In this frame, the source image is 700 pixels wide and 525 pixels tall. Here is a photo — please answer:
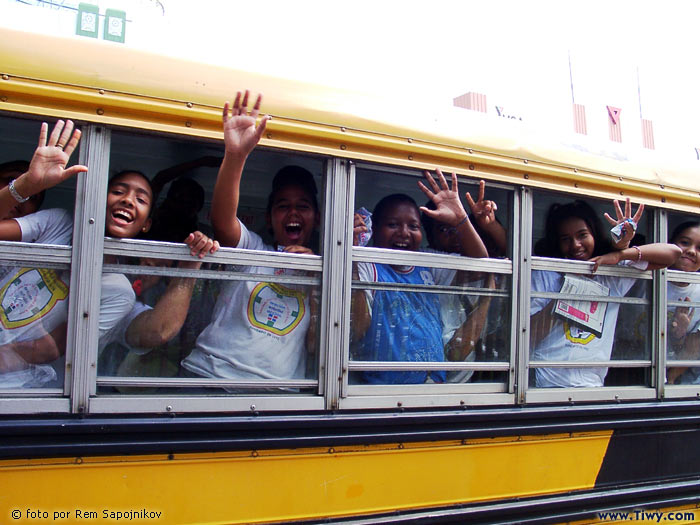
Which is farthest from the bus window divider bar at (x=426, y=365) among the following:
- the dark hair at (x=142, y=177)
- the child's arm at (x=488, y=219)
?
the dark hair at (x=142, y=177)

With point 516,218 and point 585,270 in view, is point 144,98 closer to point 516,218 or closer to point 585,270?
point 516,218

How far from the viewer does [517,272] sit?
2.60 meters

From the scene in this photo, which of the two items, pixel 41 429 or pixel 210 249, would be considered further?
pixel 210 249

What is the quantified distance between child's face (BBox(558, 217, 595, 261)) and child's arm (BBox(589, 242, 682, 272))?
0.21 ft

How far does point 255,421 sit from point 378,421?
48 centimetres

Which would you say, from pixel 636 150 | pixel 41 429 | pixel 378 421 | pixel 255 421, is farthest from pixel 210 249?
pixel 636 150

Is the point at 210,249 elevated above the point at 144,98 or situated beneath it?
situated beneath

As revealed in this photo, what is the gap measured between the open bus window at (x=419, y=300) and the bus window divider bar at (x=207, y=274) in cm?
23

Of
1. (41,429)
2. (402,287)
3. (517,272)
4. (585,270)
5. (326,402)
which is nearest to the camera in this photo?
(41,429)

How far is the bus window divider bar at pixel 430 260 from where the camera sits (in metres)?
2.32

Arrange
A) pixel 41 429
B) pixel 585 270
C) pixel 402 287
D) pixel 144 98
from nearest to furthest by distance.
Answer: pixel 41 429
pixel 144 98
pixel 402 287
pixel 585 270

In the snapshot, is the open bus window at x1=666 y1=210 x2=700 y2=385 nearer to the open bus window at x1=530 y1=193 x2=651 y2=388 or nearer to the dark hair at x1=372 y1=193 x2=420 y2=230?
the open bus window at x1=530 y1=193 x2=651 y2=388

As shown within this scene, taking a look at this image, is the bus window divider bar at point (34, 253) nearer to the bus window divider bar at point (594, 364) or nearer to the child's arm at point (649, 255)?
the bus window divider bar at point (594, 364)

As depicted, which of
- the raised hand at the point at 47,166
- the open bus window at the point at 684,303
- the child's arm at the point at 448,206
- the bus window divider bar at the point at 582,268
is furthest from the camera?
the open bus window at the point at 684,303
